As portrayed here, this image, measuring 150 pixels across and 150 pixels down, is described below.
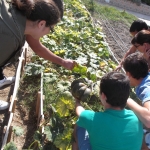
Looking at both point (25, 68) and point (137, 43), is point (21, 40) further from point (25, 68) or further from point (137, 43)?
point (137, 43)

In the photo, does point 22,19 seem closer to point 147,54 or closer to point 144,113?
point 144,113

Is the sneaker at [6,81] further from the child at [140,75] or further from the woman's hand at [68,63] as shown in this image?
the child at [140,75]

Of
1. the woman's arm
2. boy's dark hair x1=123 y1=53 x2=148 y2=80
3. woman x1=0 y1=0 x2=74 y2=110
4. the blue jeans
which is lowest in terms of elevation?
the blue jeans

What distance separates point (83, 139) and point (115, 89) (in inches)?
22.8

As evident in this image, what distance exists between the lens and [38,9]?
259cm

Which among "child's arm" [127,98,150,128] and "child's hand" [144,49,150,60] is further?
"child's hand" [144,49,150,60]

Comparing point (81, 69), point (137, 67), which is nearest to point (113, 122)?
point (137, 67)

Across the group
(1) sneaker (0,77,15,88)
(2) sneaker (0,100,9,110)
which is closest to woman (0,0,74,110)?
(2) sneaker (0,100,9,110)

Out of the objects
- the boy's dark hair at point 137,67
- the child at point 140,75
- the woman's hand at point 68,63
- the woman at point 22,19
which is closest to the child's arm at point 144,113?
the child at point 140,75

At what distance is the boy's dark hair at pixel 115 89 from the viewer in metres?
2.57

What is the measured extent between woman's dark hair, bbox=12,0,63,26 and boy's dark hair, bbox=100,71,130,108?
669mm

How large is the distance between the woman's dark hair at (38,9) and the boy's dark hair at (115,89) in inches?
26.3

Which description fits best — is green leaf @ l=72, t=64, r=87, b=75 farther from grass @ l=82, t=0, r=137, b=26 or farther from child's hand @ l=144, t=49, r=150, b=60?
grass @ l=82, t=0, r=137, b=26

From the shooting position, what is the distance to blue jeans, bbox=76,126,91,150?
109 inches
